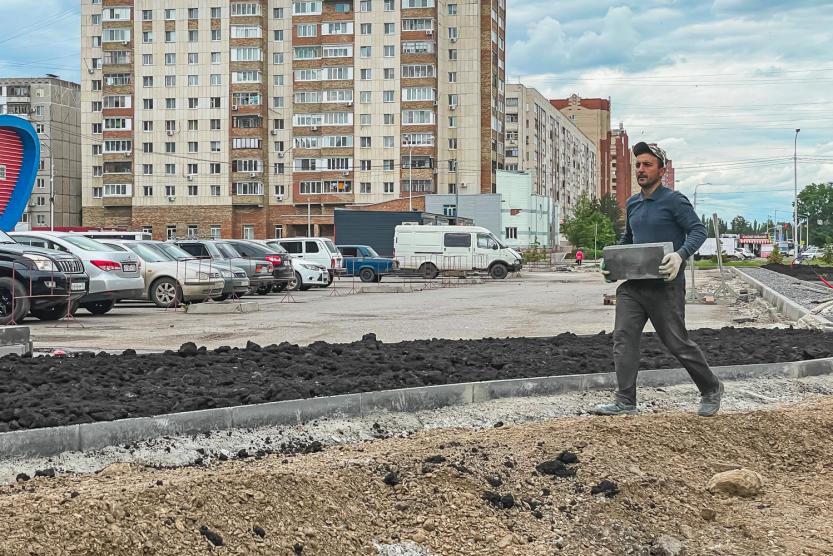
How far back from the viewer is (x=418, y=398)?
754 centimetres

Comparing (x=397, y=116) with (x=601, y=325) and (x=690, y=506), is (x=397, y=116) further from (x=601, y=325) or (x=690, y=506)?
(x=690, y=506)

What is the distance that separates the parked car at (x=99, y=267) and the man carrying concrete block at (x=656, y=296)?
13.2 m

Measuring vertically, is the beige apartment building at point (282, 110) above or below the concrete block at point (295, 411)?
above

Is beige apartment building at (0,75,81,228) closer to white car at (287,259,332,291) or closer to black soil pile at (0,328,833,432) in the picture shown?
white car at (287,259,332,291)

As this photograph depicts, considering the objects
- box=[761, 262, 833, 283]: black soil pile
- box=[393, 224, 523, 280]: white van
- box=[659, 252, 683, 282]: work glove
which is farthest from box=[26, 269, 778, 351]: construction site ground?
box=[393, 224, 523, 280]: white van

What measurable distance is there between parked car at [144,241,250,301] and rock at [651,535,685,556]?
60.4 feet

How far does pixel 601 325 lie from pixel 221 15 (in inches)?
3610

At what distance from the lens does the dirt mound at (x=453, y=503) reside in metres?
4.27

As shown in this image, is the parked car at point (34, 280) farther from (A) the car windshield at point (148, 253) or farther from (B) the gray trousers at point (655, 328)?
(B) the gray trousers at point (655, 328)

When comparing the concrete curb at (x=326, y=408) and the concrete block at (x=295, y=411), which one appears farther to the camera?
the concrete block at (x=295, y=411)

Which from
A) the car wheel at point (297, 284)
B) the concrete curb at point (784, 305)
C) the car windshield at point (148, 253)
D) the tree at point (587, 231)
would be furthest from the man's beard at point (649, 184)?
the tree at point (587, 231)

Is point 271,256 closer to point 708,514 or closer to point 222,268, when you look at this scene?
point 222,268

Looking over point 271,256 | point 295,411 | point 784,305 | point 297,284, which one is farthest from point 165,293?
point 295,411

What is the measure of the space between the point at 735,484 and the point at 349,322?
1250cm
